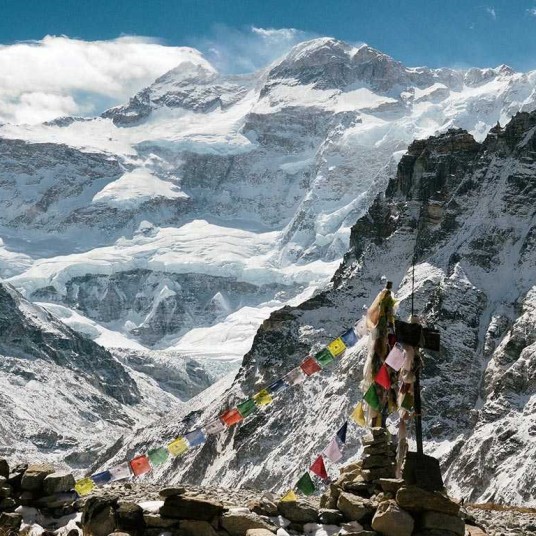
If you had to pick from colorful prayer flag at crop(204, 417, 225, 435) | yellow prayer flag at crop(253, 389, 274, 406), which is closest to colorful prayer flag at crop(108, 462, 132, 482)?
colorful prayer flag at crop(204, 417, 225, 435)

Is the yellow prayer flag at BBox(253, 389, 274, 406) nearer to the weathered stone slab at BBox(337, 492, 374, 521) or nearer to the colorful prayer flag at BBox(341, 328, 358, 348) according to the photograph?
the colorful prayer flag at BBox(341, 328, 358, 348)

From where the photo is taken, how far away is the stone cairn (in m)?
17.7

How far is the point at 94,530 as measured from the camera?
18203mm

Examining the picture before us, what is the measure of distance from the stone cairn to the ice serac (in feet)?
193

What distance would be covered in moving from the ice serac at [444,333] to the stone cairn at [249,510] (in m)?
58.8

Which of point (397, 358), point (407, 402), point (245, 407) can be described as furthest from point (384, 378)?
point (245, 407)

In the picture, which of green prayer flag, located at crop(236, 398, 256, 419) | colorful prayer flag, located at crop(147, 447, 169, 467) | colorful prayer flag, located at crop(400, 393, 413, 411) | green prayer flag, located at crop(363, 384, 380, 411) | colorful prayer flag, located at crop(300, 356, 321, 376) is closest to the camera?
colorful prayer flag, located at crop(400, 393, 413, 411)

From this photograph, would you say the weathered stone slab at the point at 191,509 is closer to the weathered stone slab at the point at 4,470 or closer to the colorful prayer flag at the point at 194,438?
the weathered stone slab at the point at 4,470

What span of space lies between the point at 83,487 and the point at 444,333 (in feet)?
293

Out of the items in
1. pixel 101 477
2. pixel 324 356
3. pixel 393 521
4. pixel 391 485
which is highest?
pixel 324 356

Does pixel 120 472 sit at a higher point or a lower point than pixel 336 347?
lower

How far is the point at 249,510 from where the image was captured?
62.8 feet

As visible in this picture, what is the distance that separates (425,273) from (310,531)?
354 feet

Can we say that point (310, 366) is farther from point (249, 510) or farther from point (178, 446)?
point (249, 510)
